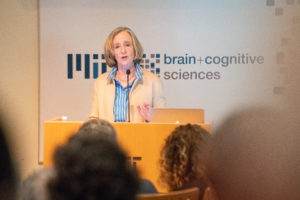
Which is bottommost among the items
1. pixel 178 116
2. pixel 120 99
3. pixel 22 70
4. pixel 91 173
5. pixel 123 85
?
pixel 91 173

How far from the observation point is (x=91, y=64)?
595 centimetres

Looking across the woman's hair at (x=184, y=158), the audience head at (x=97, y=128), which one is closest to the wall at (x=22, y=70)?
the audience head at (x=97, y=128)

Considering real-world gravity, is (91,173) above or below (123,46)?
below

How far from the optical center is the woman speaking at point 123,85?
15.7 feet

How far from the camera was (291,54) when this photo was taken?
5.94 m

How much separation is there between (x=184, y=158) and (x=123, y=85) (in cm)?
234

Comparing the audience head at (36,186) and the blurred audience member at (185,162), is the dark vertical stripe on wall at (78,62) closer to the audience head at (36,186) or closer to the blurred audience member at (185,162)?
the blurred audience member at (185,162)

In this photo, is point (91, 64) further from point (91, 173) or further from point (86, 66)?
point (91, 173)

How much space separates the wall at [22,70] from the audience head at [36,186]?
14.7 feet

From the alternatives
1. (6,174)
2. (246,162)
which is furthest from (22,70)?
(6,174)

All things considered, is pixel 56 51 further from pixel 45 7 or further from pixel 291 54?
pixel 291 54

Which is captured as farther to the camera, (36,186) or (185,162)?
(185,162)

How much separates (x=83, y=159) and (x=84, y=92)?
4.75 meters

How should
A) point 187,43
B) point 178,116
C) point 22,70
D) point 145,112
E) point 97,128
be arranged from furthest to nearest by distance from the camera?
point 22,70 < point 187,43 < point 145,112 < point 178,116 < point 97,128
